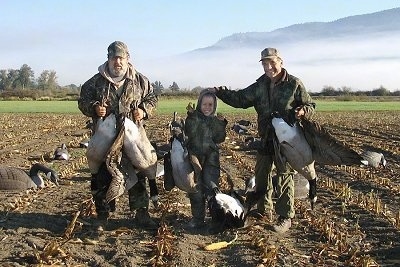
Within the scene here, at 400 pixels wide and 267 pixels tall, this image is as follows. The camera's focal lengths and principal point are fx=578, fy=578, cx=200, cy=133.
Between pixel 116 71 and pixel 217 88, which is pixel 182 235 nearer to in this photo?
pixel 217 88

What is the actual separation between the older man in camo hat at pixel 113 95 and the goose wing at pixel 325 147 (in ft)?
5.14

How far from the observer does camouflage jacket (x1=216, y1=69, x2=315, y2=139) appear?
574 cm

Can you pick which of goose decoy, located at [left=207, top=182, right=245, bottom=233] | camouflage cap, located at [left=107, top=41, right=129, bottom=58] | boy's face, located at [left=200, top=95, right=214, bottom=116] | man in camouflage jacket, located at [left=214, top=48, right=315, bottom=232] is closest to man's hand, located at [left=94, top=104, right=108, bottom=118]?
camouflage cap, located at [left=107, top=41, right=129, bottom=58]

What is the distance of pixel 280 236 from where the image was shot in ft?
18.7

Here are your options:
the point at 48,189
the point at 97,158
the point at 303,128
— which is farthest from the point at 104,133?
the point at 48,189

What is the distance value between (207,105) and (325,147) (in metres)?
1.23

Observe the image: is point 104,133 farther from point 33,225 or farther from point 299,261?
point 299,261

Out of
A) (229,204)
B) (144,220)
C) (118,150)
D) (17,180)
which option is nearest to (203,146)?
(229,204)

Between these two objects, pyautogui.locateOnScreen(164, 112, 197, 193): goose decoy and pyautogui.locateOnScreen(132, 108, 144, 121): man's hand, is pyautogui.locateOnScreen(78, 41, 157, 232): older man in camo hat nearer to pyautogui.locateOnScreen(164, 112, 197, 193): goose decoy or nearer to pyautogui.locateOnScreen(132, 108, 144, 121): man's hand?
pyautogui.locateOnScreen(132, 108, 144, 121): man's hand

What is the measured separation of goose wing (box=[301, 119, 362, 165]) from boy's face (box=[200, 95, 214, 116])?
91 cm

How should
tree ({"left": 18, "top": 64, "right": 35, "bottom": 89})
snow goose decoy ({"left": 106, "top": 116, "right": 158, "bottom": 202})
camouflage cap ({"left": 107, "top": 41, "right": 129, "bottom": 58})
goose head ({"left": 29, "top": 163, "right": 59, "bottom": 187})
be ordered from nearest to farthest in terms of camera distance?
1. camouflage cap ({"left": 107, "top": 41, "right": 129, "bottom": 58})
2. snow goose decoy ({"left": 106, "top": 116, "right": 158, "bottom": 202})
3. goose head ({"left": 29, "top": 163, "right": 59, "bottom": 187})
4. tree ({"left": 18, "top": 64, "right": 35, "bottom": 89})

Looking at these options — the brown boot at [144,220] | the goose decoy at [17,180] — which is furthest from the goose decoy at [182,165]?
the goose decoy at [17,180]

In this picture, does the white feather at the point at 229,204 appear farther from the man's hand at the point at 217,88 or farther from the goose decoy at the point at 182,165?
the man's hand at the point at 217,88

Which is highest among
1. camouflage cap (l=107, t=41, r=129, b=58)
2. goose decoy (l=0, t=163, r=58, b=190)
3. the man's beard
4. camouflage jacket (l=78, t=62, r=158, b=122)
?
camouflage cap (l=107, t=41, r=129, b=58)
